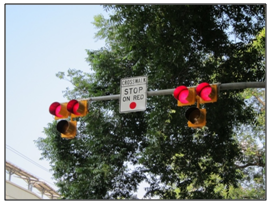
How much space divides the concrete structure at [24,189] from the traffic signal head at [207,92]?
12270 mm

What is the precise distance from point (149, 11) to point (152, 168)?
6.24 m

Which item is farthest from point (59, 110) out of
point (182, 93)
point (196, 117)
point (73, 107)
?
point (196, 117)

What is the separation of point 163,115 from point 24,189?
818 cm

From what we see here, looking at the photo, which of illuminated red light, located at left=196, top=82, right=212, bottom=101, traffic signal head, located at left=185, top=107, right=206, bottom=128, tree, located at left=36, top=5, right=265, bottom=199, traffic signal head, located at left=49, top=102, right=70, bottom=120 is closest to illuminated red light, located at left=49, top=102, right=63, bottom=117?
traffic signal head, located at left=49, top=102, right=70, bottom=120

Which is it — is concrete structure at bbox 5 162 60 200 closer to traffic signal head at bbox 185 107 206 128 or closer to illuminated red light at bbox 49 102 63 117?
illuminated red light at bbox 49 102 63 117

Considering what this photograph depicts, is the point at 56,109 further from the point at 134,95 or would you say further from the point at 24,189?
the point at 24,189

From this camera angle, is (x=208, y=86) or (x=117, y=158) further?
(x=117, y=158)

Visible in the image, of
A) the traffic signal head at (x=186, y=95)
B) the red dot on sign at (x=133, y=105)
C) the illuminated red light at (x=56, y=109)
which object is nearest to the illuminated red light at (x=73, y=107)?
the illuminated red light at (x=56, y=109)

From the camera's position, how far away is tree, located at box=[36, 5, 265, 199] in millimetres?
12758

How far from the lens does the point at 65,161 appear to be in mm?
17234

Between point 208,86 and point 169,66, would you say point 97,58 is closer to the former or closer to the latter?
point 169,66

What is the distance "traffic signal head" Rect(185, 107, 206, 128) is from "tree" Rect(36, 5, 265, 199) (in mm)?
6024
